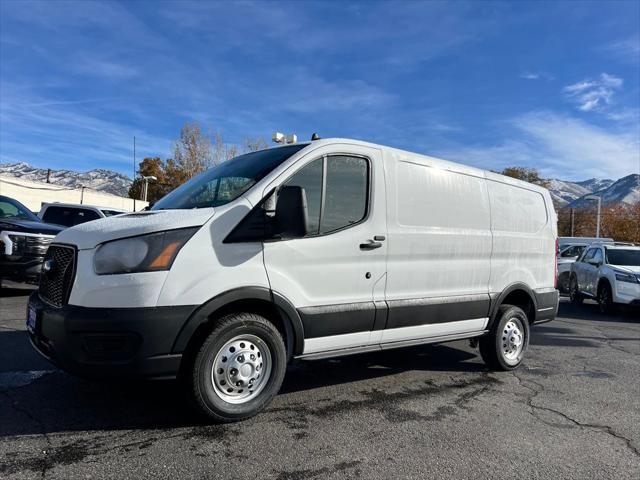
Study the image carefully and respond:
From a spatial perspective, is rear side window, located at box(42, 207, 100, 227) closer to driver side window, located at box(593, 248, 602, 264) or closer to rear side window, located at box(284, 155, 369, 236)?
rear side window, located at box(284, 155, 369, 236)

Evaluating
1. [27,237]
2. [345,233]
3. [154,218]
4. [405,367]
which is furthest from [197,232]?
[27,237]

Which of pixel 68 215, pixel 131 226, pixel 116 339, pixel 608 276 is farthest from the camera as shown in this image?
pixel 68 215

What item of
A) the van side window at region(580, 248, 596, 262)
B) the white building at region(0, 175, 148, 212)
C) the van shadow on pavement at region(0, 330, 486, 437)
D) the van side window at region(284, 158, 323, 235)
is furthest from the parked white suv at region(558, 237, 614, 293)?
the white building at region(0, 175, 148, 212)

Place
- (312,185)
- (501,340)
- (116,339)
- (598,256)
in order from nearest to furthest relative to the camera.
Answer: (116,339) < (312,185) < (501,340) < (598,256)

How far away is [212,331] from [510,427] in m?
2.43

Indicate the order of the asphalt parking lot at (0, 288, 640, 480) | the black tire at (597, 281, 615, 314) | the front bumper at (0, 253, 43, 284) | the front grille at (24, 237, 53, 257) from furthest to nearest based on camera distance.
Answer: the black tire at (597, 281, 615, 314), the front grille at (24, 237, 53, 257), the front bumper at (0, 253, 43, 284), the asphalt parking lot at (0, 288, 640, 480)

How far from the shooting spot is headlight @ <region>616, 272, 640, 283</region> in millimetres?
11367

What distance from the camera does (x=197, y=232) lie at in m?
3.45

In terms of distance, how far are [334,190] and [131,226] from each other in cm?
162

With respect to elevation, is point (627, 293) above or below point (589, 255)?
below

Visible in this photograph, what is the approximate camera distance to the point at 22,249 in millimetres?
8578

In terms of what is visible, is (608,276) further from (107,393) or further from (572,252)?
(107,393)

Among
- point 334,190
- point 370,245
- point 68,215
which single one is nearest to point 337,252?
point 370,245

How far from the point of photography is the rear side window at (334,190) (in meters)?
4.03
